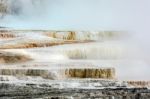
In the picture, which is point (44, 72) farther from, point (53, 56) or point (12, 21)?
point (12, 21)

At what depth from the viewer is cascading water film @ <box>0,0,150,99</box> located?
5973 mm

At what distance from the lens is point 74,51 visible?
10.5m

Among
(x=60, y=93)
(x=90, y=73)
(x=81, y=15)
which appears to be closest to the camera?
(x=60, y=93)

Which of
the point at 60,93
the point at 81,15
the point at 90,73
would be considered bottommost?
the point at 60,93

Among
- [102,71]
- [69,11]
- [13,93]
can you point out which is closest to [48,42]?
[102,71]

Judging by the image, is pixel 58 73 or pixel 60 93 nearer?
pixel 60 93

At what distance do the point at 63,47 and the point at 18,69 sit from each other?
351 cm

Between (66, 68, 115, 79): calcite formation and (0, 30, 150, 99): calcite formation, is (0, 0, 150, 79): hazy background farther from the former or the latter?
(66, 68, 115, 79): calcite formation

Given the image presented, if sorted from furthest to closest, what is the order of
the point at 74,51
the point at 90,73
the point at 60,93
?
the point at 74,51, the point at 90,73, the point at 60,93

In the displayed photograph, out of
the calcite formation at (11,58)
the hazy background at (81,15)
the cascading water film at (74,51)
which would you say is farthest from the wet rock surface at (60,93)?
the hazy background at (81,15)

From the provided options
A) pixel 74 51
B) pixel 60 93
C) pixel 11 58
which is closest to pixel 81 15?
pixel 74 51

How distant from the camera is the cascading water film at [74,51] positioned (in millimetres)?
5973

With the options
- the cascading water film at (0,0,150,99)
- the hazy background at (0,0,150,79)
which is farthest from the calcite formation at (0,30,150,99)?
the hazy background at (0,0,150,79)

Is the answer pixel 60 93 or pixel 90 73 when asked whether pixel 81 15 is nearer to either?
pixel 90 73
